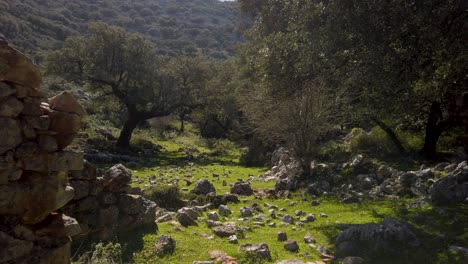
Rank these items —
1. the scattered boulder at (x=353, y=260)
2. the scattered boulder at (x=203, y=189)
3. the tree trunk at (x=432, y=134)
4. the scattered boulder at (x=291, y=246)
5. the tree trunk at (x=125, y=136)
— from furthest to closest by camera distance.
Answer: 1. the tree trunk at (x=125, y=136)
2. the tree trunk at (x=432, y=134)
3. the scattered boulder at (x=203, y=189)
4. the scattered boulder at (x=291, y=246)
5. the scattered boulder at (x=353, y=260)

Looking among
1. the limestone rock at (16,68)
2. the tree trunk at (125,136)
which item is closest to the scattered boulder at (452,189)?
the limestone rock at (16,68)

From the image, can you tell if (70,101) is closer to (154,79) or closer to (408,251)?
(408,251)

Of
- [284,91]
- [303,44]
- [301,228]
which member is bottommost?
[301,228]

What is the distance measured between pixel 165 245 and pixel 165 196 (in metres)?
4.89

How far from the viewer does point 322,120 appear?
61.3ft

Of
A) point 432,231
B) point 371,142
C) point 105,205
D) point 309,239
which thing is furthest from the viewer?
point 371,142

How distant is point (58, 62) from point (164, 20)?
118m

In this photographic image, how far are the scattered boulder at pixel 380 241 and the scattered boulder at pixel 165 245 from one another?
3.51m

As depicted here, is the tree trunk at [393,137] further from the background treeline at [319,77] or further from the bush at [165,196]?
the bush at [165,196]

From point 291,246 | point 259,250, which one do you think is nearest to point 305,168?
point 291,246

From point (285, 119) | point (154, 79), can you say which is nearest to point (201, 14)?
point (154, 79)

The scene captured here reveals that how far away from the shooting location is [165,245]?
8492 mm

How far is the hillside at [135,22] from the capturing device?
79.2 metres

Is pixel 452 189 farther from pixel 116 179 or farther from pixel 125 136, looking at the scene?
pixel 125 136
